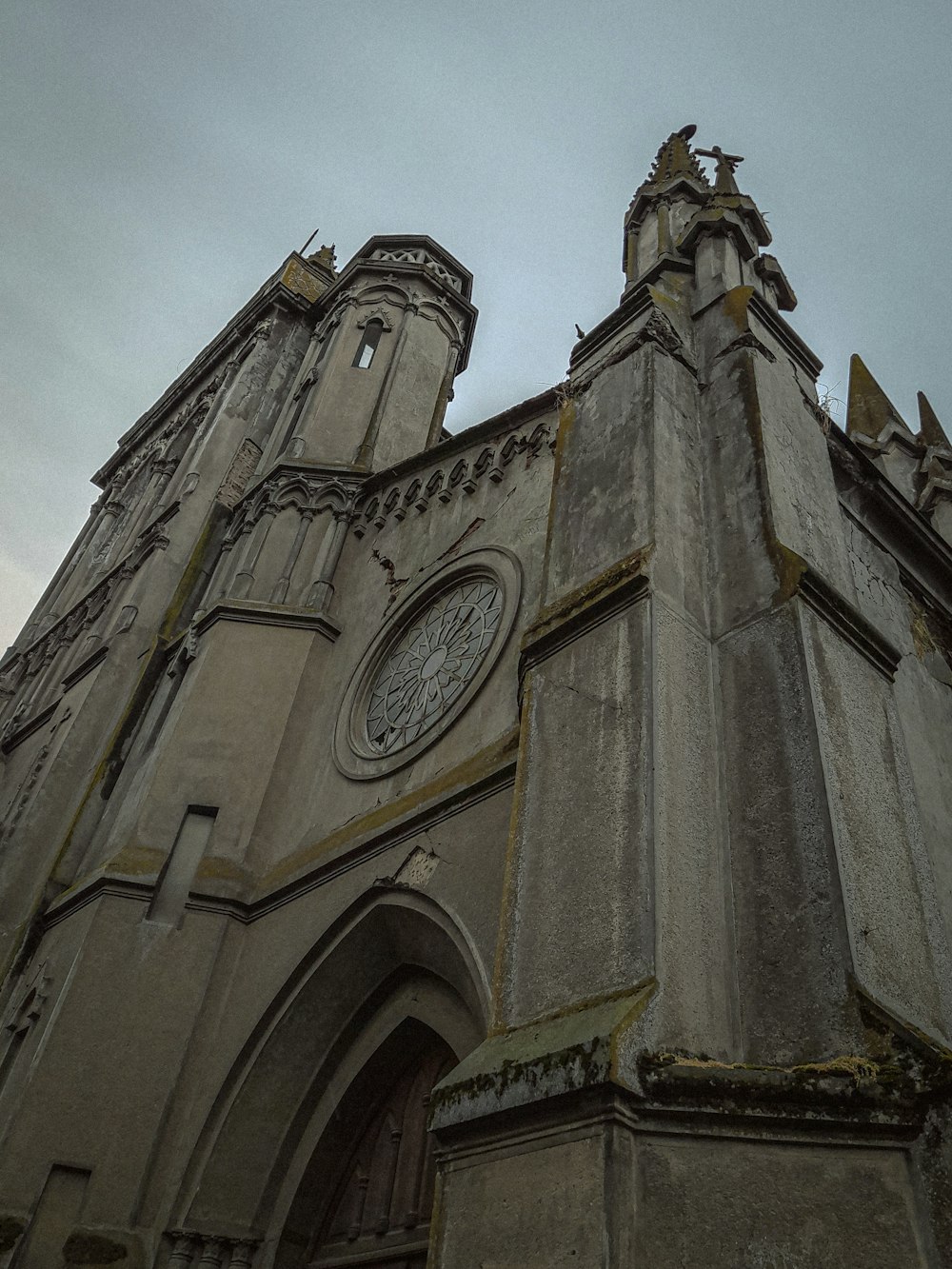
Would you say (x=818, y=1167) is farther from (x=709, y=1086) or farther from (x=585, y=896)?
(x=585, y=896)

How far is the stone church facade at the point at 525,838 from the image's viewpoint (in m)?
3.09

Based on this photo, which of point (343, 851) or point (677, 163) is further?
point (677, 163)

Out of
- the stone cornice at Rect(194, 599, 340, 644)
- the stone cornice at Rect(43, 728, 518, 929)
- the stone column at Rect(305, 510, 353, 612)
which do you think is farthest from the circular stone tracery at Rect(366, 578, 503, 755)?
the stone column at Rect(305, 510, 353, 612)

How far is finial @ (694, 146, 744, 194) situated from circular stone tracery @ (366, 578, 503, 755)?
4035 millimetres

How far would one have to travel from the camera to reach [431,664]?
880 cm

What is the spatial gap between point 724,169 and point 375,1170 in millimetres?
8962

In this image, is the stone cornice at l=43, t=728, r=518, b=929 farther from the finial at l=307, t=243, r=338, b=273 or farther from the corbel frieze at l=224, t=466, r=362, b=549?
the finial at l=307, t=243, r=338, b=273

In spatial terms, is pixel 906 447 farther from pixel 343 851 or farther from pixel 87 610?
pixel 87 610

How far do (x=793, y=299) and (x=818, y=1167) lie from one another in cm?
672

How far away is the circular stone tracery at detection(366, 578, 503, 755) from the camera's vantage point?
826 cm

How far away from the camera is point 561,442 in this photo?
260 inches

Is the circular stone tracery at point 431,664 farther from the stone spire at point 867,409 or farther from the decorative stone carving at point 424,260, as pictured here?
the decorative stone carving at point 424,260

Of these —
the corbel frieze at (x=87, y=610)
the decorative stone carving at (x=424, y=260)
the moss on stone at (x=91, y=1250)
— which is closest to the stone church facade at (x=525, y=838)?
the moss on stone at (x=91, y=1250)

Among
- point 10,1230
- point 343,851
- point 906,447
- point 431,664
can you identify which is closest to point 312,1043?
point 343,851
